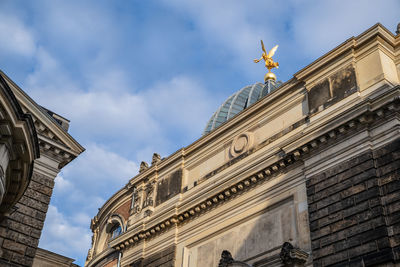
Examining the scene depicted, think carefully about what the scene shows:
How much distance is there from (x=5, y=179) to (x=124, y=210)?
16.4 metres

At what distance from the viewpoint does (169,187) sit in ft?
95.4

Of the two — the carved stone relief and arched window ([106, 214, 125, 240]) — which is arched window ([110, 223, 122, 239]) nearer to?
arched window ([106, 214, 125, 240])

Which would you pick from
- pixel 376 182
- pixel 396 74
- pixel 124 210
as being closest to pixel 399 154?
pixel 376 182

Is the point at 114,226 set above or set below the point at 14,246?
above

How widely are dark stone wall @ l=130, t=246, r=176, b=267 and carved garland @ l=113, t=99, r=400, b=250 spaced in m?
1.28

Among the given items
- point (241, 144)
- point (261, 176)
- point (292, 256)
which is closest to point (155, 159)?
point (241, 144)

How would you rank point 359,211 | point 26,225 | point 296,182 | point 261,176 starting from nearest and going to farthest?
1. point 359,211
2. point 26,225
3. point 296,182
4. point 261,176

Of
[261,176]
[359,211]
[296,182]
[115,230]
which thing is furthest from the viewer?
[115,230]

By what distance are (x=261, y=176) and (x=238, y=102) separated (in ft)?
86.7

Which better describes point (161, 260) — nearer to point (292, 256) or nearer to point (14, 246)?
point (14, 246)

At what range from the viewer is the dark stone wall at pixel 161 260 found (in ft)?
85.0

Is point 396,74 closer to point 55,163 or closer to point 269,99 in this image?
point 269,99

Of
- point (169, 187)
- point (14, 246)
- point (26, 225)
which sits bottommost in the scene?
point (14, 246)

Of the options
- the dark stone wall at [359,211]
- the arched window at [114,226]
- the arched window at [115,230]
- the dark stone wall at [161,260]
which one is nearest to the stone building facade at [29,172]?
the dark stone wall at [161,260]
